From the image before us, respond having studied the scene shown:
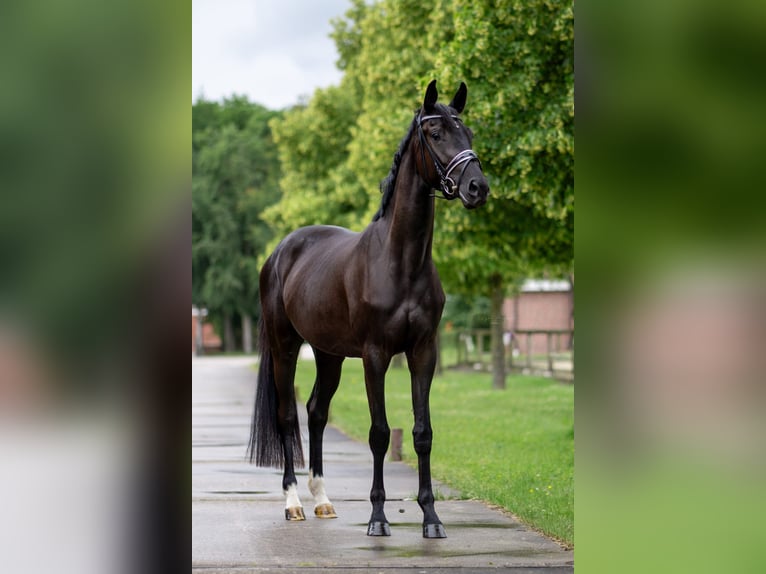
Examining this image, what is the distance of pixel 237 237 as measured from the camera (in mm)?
62438

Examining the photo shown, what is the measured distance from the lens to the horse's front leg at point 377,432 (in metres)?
7.10

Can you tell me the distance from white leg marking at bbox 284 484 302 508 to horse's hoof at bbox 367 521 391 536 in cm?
100

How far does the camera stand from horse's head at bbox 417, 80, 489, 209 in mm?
6316

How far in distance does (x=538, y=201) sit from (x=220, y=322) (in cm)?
5524

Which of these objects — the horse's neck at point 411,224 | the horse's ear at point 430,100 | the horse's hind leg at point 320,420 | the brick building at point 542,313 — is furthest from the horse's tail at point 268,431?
the brick building at point 542,313

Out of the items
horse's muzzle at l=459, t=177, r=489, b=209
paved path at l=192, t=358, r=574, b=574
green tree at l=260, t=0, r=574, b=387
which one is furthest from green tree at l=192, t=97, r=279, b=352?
horse's muzzle at l=459, t=177, r=489, b=209

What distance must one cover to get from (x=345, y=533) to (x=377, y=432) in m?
0.73

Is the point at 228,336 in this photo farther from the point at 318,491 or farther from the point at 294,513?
the point at 294,513

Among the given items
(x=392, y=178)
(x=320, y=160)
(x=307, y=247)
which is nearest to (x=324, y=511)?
(x=307, y=247)

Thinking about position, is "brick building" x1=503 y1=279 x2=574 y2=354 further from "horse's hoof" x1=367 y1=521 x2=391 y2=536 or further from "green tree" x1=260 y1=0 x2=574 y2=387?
"horse's hoof" x1=367 y1=521 x2=391 y2=536

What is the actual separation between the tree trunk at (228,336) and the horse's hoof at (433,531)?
58.3m

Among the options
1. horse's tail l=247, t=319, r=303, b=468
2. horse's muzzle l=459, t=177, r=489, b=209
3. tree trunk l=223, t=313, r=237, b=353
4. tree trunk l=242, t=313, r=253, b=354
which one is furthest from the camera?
tree trunk l=223, t=313, r=237, b=353

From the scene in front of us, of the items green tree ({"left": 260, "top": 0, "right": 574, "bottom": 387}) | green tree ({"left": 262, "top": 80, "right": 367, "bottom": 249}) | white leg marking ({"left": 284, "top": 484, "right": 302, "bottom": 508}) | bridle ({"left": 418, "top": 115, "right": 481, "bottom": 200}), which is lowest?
white leg marking ({"left": 284, "top": 484, "right": 302, "bottom": 508})
